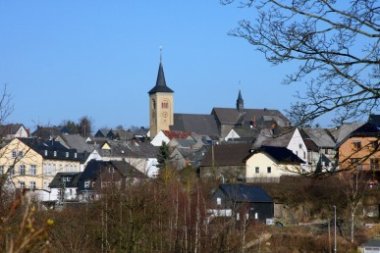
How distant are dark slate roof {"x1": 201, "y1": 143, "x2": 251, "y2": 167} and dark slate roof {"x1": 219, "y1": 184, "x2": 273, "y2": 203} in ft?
38.5

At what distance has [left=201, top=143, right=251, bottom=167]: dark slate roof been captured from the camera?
63.0 metres

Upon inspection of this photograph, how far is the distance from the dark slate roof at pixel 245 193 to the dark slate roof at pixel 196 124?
68380mm

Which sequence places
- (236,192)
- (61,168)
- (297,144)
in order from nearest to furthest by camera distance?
1. (236,192)
2. (297,144)
3. (61,168)

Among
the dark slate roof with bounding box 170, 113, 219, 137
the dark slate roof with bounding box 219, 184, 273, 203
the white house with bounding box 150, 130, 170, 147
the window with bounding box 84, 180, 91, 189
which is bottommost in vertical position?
the dark slate roof with bounding box 219, 184, 273, 203

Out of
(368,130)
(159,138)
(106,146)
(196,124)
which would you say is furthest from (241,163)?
(196,124)

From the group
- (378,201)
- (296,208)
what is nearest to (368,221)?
(378,201)

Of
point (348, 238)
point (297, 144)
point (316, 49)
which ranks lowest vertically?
point (348, 238)

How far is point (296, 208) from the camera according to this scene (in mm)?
48031

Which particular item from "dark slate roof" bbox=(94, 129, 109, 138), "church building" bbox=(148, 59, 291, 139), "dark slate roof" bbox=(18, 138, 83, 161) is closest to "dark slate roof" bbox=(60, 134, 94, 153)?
"dark slate roof" bbox=(18, 138, 83, 161)

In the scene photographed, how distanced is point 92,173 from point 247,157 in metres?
12.6

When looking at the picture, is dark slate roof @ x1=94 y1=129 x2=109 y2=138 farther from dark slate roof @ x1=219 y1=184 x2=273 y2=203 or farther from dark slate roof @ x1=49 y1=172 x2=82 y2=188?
dark slate roof @ x1=219 y1=184 x2=273 y2=203

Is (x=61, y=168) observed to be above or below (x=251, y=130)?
below

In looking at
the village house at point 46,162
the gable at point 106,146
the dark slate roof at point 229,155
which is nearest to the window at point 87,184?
the village house at point 46,162

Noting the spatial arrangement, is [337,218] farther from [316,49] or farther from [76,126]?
[76,126]
